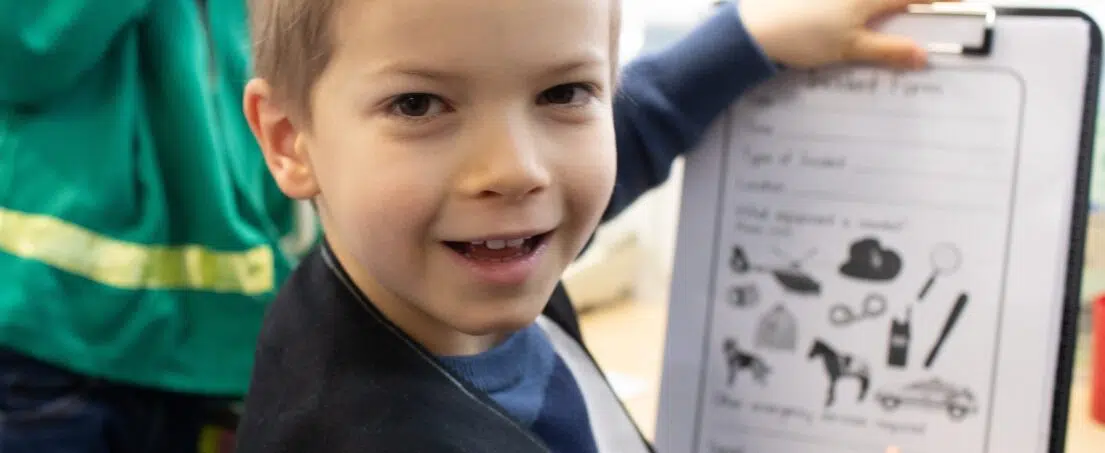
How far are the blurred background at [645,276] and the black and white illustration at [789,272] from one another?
0.75ft

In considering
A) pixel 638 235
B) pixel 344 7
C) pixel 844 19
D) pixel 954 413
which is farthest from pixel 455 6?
pixel 638 235

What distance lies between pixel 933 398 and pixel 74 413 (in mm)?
608

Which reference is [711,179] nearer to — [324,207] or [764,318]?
[764,318]

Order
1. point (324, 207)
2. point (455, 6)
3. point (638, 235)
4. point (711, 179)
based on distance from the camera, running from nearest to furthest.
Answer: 1. point (455, 6)
2. point (324, 207)
3. point (711, 179)
4. point (638, 235)

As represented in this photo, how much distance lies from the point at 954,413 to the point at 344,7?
43cm

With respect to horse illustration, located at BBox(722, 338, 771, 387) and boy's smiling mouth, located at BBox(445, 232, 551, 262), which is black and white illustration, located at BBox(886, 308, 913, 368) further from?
boy's smiling mouth, located at BBox(445, 232, 551, 262)

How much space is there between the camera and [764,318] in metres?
0.65

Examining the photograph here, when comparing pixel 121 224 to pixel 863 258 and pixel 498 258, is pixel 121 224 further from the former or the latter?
pixel 863 258

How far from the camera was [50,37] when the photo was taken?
68 cm

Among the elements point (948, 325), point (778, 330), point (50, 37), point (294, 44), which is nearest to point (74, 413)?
point (50, 37)

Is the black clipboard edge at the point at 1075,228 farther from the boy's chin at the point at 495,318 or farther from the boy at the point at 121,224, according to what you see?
the boy at the point at 121,224

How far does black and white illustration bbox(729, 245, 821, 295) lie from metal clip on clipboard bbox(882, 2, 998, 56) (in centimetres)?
15

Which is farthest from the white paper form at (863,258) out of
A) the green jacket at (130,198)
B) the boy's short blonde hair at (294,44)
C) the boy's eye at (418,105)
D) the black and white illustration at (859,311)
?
the green jacket at (130,198)

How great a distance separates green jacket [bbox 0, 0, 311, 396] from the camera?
2.31 feet
